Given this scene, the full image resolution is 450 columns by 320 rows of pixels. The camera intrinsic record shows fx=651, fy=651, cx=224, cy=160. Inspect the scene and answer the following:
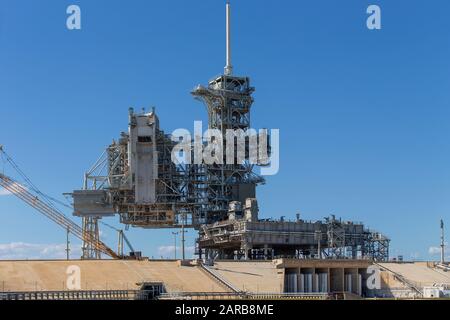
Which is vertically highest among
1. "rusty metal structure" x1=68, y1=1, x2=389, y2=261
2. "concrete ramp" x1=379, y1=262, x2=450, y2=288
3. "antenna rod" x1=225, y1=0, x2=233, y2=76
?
"antenna rod" x1=225, y1=0, x2=233, y2=76

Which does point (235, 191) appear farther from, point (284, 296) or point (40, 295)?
point (40, 295)

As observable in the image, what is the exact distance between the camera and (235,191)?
305ft

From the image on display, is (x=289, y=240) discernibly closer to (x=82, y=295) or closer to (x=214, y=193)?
(x=214, y=193)

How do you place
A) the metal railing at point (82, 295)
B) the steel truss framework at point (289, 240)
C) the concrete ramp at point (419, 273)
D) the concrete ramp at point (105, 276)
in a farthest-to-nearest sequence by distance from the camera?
the steel truss framework at point (289, 240) → the concrete ramp at point (419, 273) → the concrete ramp at point (105, 276) → the metal railing at point (82, 295)

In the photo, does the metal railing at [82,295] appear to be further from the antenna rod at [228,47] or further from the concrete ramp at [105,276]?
the antenna rod at [228,47]

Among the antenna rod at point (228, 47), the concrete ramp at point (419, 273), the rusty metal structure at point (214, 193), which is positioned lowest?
the concrete ramp at point (419, 273)

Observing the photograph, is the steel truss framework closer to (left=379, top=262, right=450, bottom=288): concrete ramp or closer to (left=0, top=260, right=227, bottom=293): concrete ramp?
(left=379, top=262, right=450, bottom=288): concrete ramp

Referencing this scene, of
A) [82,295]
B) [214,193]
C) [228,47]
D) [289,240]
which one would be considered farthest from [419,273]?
[82,295]

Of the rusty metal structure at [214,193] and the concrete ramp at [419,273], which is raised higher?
the rusty metal structure at [214,193]

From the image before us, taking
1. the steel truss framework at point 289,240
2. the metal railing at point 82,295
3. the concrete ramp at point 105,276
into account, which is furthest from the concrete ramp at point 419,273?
the metal railing at point 82,295

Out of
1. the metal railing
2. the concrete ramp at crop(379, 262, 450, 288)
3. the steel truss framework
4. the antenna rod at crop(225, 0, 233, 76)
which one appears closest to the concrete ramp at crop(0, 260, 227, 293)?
the metal railing

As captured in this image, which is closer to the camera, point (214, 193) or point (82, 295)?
point (82, 295)

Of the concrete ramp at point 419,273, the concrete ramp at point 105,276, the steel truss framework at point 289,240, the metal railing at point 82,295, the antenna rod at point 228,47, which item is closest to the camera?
the metal railing at point 82,295

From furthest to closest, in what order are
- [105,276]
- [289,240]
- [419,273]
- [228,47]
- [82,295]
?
[228,47]
[289,240]
[419,273]
[105,276]
[82,295]
